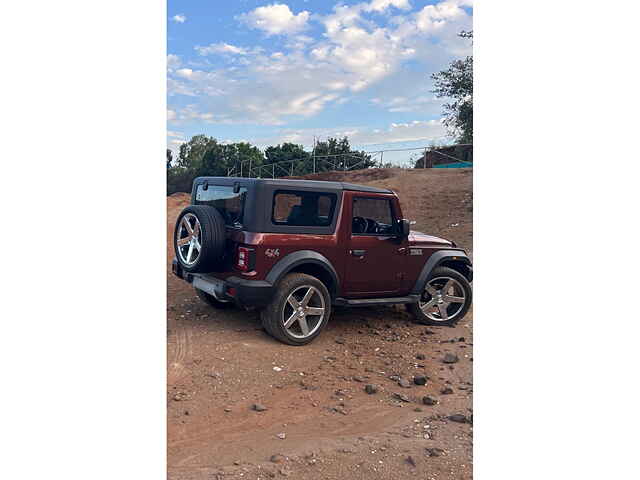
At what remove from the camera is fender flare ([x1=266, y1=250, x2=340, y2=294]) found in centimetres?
389

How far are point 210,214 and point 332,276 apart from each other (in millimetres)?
1198

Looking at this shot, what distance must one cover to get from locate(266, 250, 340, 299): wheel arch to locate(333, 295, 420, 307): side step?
92 mm

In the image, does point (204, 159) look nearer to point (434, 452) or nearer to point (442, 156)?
point (442, 156)

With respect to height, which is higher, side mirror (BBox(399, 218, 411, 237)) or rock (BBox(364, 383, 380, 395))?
side mirror (BBox(399, 218, 411, 237))

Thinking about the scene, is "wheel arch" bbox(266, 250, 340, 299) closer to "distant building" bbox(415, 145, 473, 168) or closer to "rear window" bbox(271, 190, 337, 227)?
"rear window" bbox(271, 190, 337, 227)

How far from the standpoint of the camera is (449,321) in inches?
190

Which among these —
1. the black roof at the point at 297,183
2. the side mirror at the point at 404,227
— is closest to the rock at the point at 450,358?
the side mirror at the point at 404,227

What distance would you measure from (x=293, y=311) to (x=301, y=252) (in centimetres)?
52

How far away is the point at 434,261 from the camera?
4.74 meters

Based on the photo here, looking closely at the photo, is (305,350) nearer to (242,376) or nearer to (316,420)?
(242,376)

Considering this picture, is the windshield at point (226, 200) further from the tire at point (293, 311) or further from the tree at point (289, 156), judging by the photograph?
the tire at point (293, 311)

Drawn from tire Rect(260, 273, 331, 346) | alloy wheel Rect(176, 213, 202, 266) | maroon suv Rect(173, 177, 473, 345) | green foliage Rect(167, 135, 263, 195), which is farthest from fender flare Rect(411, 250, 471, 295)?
alloy wheel Rect(176, 213, 202, 266)
